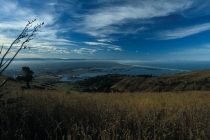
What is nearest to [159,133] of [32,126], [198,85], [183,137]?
[183,137]

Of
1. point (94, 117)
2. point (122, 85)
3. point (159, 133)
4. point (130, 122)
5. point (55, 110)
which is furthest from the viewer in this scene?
point (122, 85)

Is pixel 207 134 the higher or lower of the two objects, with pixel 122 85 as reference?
higher

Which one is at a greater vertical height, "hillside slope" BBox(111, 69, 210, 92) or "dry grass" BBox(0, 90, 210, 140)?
"dry grass" BBox(0, 90, 210, 140)

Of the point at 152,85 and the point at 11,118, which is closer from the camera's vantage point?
the point at 11,118

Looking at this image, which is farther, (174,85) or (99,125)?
(174,85)

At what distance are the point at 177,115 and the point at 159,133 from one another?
3.74ft

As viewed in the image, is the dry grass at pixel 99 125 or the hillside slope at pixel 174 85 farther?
the hillside slope at pixel 174 85

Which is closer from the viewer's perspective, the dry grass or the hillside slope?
the dry grass

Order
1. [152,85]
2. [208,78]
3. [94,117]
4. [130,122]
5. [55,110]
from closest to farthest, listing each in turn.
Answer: [130,122]
[94,117]
[55,110]
[208,78]
[152,85]

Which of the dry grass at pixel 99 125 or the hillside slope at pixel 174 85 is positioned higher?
the dry grass at pixel 99 125

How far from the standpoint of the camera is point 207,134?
317 cm

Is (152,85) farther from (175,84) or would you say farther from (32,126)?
(32,126)

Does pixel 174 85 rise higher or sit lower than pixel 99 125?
lower

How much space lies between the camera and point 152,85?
98.0 ft
